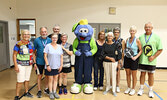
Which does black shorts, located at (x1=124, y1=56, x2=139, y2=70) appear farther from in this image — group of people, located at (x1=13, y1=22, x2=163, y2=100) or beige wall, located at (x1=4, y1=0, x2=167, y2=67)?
beige wall, located at (x1=4, y1=0, x2=167, y2=67)

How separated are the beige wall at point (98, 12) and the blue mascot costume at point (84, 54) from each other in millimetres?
2793

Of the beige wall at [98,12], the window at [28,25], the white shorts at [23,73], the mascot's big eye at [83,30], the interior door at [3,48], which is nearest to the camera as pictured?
the white shorts at [23,73]

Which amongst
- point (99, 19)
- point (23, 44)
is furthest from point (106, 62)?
point (99, 19)

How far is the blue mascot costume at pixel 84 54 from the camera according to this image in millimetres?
3158

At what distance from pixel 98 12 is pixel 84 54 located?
3.22m

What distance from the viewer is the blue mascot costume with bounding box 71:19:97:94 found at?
124 inches

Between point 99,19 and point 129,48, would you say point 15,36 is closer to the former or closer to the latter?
point 99,19

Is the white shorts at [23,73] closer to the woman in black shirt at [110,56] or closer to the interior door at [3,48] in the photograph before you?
the woman in black shirt at [110,56]

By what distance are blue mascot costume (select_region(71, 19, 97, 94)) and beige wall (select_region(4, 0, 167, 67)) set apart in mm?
2793

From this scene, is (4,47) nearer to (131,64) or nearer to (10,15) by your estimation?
(10,15)

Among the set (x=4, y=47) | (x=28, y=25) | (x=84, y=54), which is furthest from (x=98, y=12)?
(x=4, y=47)

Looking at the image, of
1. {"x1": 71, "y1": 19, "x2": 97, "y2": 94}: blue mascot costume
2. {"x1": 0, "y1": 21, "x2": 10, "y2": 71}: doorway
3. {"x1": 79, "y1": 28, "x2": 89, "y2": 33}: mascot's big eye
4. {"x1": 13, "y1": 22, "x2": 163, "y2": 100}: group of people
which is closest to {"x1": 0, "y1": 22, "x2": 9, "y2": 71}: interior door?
{"x1": 0, "y1": 21, "x2": 10, "y2": 71}: doorway

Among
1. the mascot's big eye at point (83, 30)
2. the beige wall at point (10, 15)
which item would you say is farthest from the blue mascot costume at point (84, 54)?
the beige wall at point (10, 15)

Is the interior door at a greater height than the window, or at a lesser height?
lesser
